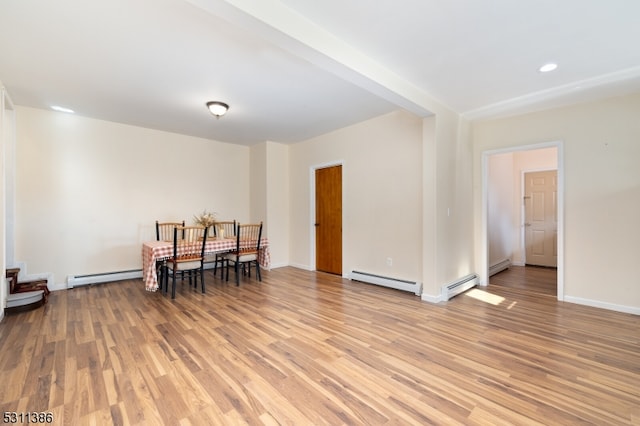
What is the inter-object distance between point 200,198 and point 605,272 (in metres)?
6.30

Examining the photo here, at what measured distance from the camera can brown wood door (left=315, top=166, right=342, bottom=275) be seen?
5.19 meters

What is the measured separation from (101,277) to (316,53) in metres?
4.81

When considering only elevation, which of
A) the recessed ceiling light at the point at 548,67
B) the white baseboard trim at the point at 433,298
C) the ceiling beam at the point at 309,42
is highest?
the recessed ceiling light at the point at 548,67

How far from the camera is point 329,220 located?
212 inches

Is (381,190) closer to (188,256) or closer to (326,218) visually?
(326,218)

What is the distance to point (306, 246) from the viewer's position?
5.76 metres

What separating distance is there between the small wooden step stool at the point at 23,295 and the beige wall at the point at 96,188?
1.70 feet

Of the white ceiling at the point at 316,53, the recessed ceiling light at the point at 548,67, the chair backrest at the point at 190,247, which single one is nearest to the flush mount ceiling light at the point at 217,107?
the white ceiling at the point at 316,53

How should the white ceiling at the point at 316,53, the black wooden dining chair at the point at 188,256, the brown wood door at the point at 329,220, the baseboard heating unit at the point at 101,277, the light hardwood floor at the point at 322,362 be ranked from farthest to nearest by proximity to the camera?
the brown wood door at the point at 329,220, the baseboard heating unit at the point at 101,277, the black wooden dining chair at the point at 188,256, the white ceiling at the point at 316,53, the light hardwood floor at the point at 322,362

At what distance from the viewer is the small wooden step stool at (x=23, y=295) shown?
3242 millimetres

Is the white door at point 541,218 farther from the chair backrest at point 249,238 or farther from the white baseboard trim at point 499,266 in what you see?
the chair backrest at point 249,238

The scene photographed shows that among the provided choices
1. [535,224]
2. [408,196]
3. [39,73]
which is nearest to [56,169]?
[39,73]

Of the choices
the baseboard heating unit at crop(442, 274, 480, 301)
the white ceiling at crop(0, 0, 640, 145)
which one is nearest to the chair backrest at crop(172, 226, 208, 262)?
the white ceiling at crop(0, 0, 640, 145)

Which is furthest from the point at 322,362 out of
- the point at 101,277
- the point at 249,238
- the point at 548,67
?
the point at 101,277
